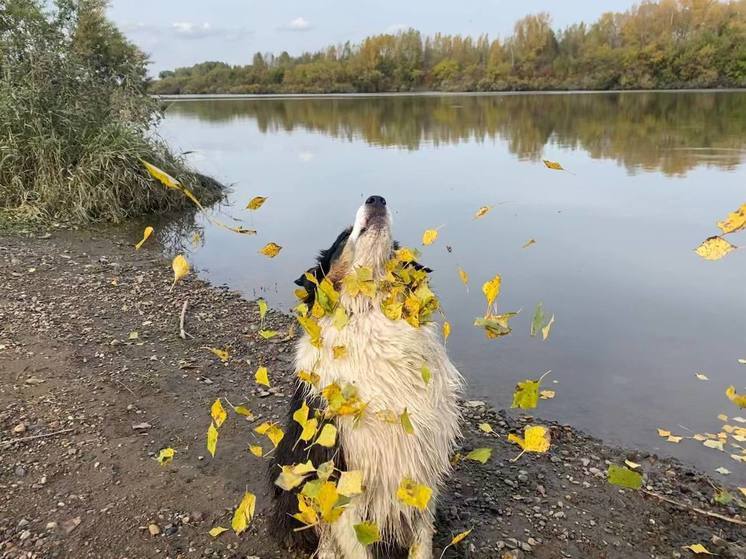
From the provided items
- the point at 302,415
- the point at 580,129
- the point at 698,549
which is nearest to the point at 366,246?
the point at 302,415

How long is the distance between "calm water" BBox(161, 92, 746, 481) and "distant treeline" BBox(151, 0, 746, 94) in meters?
46.7

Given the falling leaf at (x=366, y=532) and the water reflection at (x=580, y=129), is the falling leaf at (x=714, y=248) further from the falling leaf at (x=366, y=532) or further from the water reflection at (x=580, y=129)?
the water reflection at (x=580, y=129)

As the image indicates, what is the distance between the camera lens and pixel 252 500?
118 inches

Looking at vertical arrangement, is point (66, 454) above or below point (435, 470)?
below

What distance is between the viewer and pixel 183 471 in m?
4.34

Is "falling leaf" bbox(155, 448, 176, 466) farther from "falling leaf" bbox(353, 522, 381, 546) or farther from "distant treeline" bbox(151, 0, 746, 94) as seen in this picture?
"distant treeline" bbox(151, 0, 746, 94)

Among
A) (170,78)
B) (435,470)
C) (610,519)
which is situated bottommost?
(610,519)

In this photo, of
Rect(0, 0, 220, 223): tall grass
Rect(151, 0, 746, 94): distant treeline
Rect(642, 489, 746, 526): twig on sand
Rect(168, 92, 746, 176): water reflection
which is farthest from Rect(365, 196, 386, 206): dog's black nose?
Rect(151, 0, 746, 94): distant treeline

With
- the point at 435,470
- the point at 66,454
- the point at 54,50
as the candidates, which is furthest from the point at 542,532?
the point at 54,50

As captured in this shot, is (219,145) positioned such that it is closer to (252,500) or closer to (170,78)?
(252,500)

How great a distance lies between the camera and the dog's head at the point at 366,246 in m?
3.20

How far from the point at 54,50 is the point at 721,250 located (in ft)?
48.5

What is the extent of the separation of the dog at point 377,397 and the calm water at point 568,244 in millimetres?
2897

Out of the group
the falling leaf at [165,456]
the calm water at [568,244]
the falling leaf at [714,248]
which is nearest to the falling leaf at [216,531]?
the falling leaf at [165,456]
